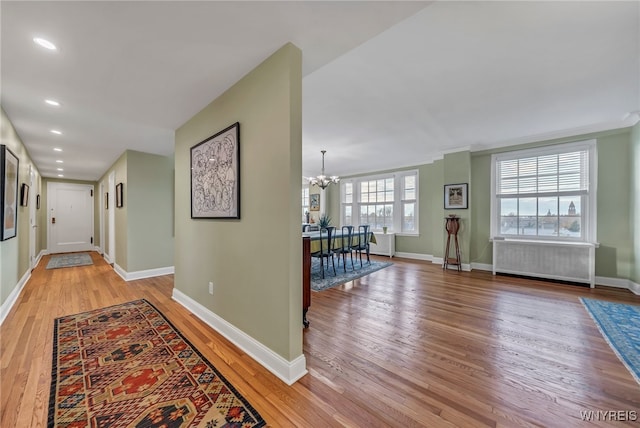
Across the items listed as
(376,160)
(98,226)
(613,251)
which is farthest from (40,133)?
(613,251)

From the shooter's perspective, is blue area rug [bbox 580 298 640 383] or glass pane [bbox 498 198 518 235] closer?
blue area rug [bbox 580 298 640 383]

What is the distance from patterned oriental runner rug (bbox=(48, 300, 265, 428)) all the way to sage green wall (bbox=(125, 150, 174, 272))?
2111 mm

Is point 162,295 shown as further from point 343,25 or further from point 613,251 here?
point 613,251

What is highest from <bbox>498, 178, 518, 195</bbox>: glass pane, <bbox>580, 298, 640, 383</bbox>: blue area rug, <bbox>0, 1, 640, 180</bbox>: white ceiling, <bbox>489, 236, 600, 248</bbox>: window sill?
<bbox>0, 1, 640, 180</bbox>: white ceiling

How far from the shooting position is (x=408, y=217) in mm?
Answer: 6742

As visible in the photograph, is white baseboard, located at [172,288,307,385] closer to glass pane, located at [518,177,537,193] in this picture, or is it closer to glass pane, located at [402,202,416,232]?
glass pane, located at [518,177,537,193]

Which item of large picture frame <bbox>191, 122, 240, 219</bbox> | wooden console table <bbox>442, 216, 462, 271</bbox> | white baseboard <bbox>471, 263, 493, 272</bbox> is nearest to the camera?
large picture frame <bbox>191, 122, 240, 219</bbox>

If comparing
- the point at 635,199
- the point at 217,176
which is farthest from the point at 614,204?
the point at 217,176

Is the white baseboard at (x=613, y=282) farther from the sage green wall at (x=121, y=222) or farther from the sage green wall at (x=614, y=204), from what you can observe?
the sage green wall at (x=121, y=222)

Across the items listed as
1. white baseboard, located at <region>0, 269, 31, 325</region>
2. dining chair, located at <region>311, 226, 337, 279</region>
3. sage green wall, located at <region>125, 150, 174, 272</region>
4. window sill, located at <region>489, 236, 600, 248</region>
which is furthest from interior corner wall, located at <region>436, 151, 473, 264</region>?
white baseboard, located at <region>0, 269, 31, 325</region>

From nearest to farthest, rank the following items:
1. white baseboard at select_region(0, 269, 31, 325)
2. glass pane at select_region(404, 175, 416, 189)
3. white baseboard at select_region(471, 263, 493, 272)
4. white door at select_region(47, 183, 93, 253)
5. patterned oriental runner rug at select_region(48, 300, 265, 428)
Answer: patterned oriental runner rug at select_region(48, 300, 265, 428)
white baseboard at select_region(0, 269, 31, 325)
white baseboard at select_region(471, 263, 493, 272)
glass pane at select_region(404, 175, 416, 189)
white door at select_region(47, 183, 93, 253)

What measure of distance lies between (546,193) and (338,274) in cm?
407

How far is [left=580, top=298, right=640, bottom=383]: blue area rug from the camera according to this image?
2.03m

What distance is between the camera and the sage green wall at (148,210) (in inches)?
175
